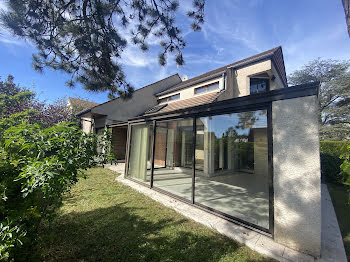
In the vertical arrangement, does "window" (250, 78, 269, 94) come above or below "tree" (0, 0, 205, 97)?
above

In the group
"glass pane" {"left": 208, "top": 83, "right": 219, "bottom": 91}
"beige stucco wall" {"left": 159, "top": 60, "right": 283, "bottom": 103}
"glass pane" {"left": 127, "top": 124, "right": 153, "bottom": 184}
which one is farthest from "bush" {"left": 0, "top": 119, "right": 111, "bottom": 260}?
"glass pane" {"left": 208, "top": 83, "right": 219, "bottom": 91}

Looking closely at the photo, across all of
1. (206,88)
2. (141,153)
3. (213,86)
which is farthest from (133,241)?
(206,88)

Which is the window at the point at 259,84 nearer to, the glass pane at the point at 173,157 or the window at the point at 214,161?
the window at the point at 214,161

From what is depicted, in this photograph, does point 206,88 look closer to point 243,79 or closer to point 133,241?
point 243,79

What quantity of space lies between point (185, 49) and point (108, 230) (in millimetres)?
5972

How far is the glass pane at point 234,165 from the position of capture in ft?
14.7

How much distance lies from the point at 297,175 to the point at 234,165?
255 inches

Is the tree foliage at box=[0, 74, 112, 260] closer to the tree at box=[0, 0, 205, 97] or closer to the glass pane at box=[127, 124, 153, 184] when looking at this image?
the tree at box=[0, 0, 205, 97]

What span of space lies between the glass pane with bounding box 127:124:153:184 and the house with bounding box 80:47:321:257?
0.05 m

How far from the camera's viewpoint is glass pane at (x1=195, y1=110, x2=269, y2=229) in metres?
4.48

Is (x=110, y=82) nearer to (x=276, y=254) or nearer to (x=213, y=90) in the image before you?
(x=276, y=254)

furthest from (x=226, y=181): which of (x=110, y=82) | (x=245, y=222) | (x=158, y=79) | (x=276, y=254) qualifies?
(x=158, y=79)

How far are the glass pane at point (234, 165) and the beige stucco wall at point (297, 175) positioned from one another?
53cm

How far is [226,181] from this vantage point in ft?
26.0
